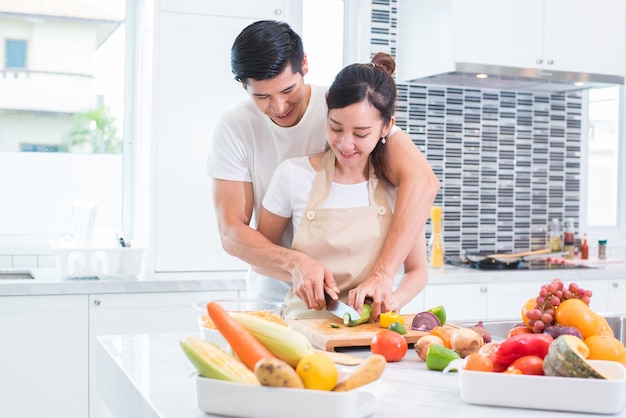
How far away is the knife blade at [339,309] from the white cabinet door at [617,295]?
98.9 inches

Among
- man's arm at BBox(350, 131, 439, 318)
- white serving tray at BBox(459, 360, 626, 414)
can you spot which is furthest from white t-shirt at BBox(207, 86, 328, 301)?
white serving tray at BBox(459, 360, 626, 414)

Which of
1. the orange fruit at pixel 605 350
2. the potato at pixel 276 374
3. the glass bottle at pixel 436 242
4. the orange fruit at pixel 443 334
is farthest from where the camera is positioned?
the glass bottle at pixel 436 242

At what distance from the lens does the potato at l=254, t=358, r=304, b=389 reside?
4.15 ft

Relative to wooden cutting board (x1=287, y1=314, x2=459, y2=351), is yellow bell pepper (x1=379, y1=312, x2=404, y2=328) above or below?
above

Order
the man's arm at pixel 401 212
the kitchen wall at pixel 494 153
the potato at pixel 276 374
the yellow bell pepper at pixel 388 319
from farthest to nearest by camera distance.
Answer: the kitchen wall at pixel 494 153 < the man's arm at pixel 401 212 < the yellow bell pepper at pixel 388 319 < the potato at pixel 276 374

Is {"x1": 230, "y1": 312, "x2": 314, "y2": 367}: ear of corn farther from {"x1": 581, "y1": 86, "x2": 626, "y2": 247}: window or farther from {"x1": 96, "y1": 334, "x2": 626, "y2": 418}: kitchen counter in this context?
{"x1": 581, "y1": 86, "x2": 626, "y2": 247}: window

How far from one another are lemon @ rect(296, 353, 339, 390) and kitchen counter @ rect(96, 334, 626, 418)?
0.05 metres

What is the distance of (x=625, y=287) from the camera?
165 inches

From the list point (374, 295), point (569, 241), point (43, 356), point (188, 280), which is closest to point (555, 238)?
point (569, 241)

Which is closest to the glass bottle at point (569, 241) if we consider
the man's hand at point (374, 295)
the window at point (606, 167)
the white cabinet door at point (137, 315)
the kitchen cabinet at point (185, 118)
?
the window at point (606, 167)

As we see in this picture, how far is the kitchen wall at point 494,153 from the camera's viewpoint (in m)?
4.42

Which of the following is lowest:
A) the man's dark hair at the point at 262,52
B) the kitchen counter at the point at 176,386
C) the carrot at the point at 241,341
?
the kitchen counter at the point at 176,386

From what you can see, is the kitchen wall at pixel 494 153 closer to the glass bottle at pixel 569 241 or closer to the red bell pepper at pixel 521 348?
the glass bottle at pixel 569 241

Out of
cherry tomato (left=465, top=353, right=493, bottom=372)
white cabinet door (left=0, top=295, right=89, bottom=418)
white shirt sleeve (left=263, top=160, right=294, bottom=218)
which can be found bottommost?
white cabinet door (left=0, top=295, right=89, bottom=418)
